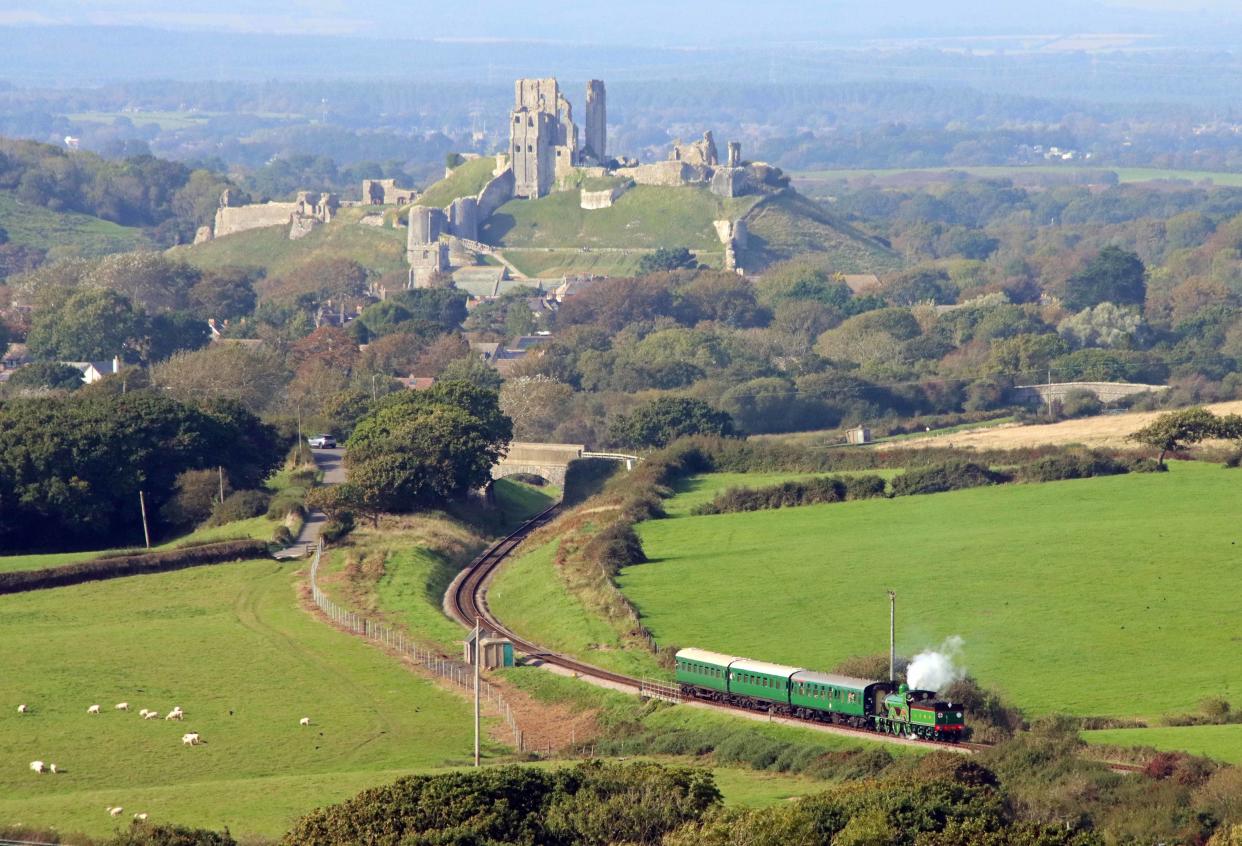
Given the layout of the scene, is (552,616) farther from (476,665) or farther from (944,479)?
(944,479)

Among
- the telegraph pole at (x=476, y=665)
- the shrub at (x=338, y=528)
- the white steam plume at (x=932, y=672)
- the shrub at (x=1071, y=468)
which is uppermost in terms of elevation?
the white steam plume at (x=932, y=672)

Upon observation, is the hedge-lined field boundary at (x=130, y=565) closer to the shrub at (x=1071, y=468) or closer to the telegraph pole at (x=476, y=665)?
the telegraph pole at (x=476, y=665)

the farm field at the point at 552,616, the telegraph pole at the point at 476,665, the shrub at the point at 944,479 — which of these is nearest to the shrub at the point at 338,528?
the farm field at the point at 552,616

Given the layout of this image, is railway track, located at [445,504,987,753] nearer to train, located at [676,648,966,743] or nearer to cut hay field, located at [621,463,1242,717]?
train, located at [676,648,966,743]

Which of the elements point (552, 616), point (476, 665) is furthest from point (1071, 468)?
point (476, 665)

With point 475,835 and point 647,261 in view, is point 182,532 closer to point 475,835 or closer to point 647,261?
point 475,835
